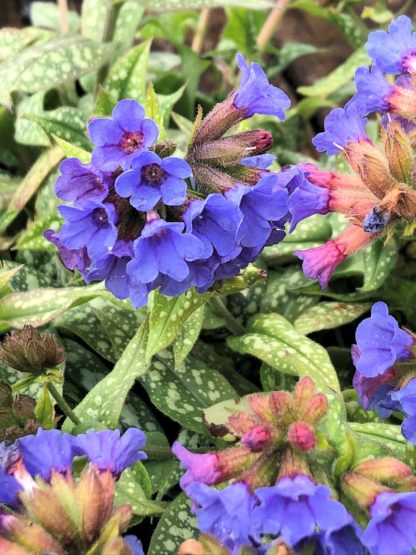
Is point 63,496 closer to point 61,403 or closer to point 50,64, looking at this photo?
point 61,403

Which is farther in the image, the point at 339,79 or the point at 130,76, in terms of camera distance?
the point at 339,79

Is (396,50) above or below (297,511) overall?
above

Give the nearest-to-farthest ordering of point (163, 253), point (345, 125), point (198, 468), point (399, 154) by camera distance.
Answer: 1. point (198, 468)
2. point (163, 253)
3. point (399, 154)
4. point (345, 125)

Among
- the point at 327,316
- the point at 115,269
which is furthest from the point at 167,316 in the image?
the point at 327,316

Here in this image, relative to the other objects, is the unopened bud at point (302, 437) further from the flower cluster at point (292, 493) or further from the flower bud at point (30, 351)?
the flower bud at point (30, 351)

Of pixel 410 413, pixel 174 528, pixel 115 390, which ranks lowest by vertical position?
pixel 174 528

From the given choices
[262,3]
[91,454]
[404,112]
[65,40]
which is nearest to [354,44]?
[262,3]

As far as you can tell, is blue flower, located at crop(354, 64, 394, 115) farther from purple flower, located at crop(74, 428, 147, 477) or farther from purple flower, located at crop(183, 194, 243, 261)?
purple flower, located at crop(74, 428, 147, 477)

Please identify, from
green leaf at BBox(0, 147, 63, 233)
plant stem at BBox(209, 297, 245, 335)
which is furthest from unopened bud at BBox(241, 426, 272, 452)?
green leaf at BBox(0, 147, 63, 233)
